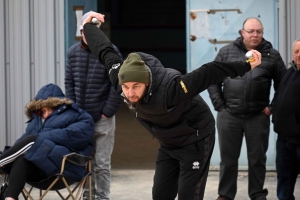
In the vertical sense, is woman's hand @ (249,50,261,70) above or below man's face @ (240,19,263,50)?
below

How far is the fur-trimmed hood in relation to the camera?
6.58 metres

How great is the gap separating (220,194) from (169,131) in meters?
2.22

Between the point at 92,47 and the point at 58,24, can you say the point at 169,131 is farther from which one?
the point at 58,24

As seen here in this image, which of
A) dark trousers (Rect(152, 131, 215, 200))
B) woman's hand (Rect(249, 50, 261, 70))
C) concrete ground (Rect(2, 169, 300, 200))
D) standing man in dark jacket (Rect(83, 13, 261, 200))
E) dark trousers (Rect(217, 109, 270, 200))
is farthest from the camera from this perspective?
concrete ground (Rect(2, 169, 300, 200))

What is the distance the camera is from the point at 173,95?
484 centimetres

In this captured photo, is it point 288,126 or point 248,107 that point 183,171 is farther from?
point 248,107

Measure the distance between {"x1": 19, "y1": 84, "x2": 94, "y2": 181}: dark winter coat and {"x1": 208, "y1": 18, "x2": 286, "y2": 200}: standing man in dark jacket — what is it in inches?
54.2

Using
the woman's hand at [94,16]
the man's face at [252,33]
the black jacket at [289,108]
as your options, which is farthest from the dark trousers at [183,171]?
the man's face at [252,33]

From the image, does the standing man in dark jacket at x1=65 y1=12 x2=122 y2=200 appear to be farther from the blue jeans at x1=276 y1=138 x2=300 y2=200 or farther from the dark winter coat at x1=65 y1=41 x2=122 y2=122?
the blue jeans at x1=276 y1=138 x2=300 y2=200

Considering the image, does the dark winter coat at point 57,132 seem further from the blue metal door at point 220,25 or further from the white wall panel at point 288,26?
the white wall panel at point 288,26

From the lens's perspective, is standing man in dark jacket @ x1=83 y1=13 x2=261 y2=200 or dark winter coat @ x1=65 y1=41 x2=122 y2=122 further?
dark winter coat @ x1=65 y1=41 x2=122 y2=122

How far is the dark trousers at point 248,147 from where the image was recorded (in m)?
6.89

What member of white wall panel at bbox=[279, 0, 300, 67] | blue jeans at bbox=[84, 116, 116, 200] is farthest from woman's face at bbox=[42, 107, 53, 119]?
white wall panel at bbox=[279, 0, 300, 67]

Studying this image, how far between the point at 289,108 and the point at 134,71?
2.24m
